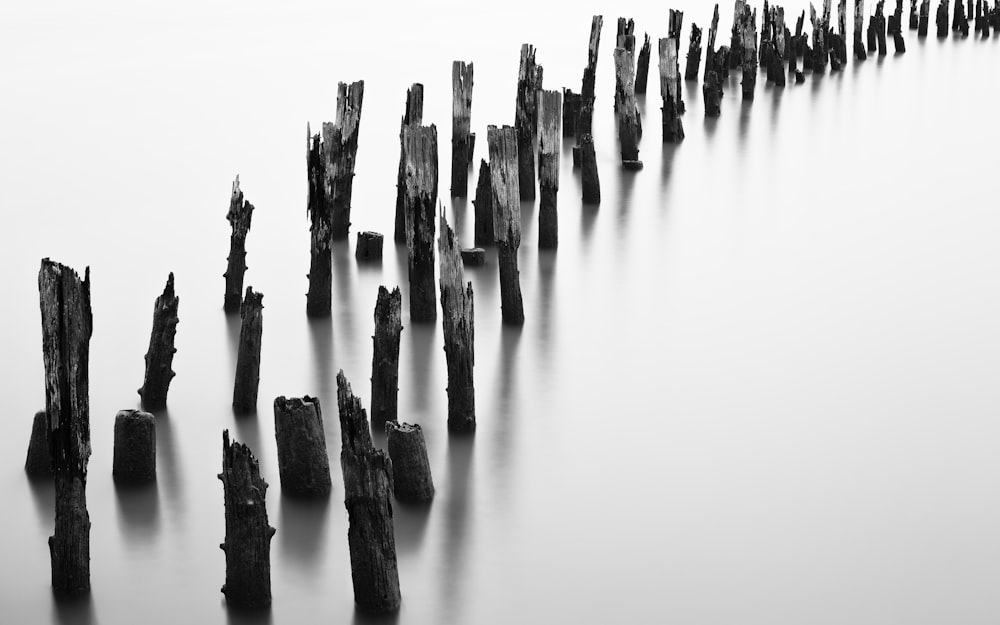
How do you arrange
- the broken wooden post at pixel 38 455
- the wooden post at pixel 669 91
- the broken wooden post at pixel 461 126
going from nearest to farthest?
1. the broken wooden post at pixel 38 455
2. the broken wooden post at pixel 461 126
3. the wooden post at pixel 669 91

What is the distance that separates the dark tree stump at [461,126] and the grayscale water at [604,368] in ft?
1.52

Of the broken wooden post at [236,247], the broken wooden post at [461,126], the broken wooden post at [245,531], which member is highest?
the broken wooden post at [461,126]

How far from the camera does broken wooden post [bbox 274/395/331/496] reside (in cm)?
684

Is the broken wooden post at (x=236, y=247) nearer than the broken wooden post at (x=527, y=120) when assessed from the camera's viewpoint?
Yes

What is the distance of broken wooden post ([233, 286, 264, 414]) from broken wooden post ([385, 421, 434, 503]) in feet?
4.63

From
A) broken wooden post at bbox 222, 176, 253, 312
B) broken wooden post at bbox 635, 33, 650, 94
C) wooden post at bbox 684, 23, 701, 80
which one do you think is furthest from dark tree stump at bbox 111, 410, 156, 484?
wooden post at bbox 684, 23, 701, 80

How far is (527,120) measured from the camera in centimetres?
1313

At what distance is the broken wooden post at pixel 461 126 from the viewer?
12.4m

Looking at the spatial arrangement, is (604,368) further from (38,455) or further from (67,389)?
(67,389)

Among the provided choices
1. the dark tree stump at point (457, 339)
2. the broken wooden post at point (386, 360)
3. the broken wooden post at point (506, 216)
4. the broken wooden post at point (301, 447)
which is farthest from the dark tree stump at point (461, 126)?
the broken wooden post at point (301, 447)

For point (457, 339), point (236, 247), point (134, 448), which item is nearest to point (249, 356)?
point (134, 448)

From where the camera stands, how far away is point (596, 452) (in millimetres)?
7758

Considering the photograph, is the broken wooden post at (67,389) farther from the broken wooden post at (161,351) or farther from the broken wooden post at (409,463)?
the broken wooden post at (161,351)

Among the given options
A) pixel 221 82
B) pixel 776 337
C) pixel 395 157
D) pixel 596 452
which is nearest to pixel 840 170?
pixel 395 157
